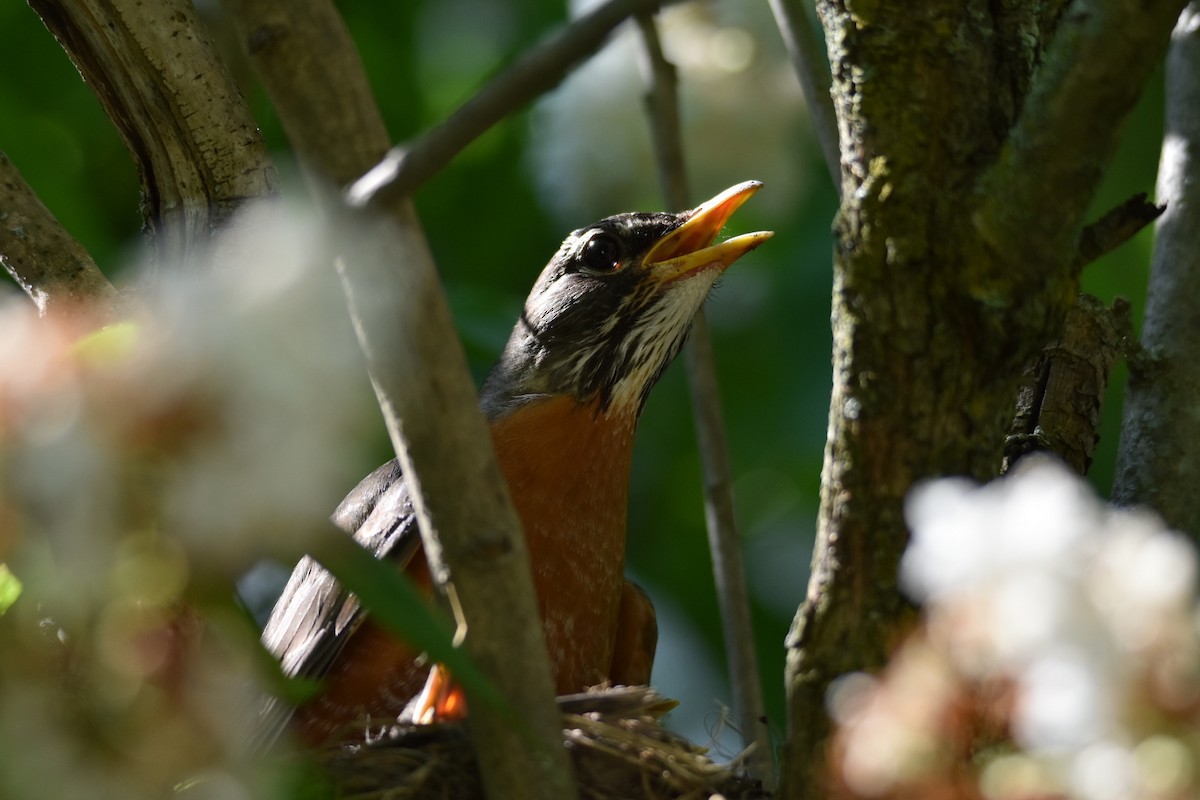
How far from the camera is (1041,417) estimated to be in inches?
120

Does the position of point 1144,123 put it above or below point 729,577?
above

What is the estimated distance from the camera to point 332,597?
320cm

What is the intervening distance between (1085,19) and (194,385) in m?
1.22

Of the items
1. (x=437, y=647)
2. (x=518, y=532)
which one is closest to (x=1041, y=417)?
(x=518, y=532)

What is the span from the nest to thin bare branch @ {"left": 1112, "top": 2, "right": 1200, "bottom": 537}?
0.97m

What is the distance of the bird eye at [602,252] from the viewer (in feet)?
12.8

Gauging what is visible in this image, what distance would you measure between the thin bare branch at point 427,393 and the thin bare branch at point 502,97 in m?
0.04

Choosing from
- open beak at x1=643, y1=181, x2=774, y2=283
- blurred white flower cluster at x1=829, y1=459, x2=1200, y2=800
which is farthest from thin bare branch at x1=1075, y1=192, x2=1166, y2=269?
open beak at x1=643, y1=181, x2=774, y2=283

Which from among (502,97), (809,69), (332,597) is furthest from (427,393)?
(809,69)

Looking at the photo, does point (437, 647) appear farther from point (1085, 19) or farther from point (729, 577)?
point (729, 577)

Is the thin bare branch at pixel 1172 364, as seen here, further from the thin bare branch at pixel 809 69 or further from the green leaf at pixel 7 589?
the green leaf at pixel 7 589

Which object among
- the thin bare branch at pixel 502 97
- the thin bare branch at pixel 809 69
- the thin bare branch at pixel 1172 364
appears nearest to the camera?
the thin bare branch at pixel 502 97

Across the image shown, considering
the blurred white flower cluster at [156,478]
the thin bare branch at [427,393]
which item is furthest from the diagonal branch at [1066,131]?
the blurred white flower cluster at [156,478]

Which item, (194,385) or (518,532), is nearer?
(194,385)
